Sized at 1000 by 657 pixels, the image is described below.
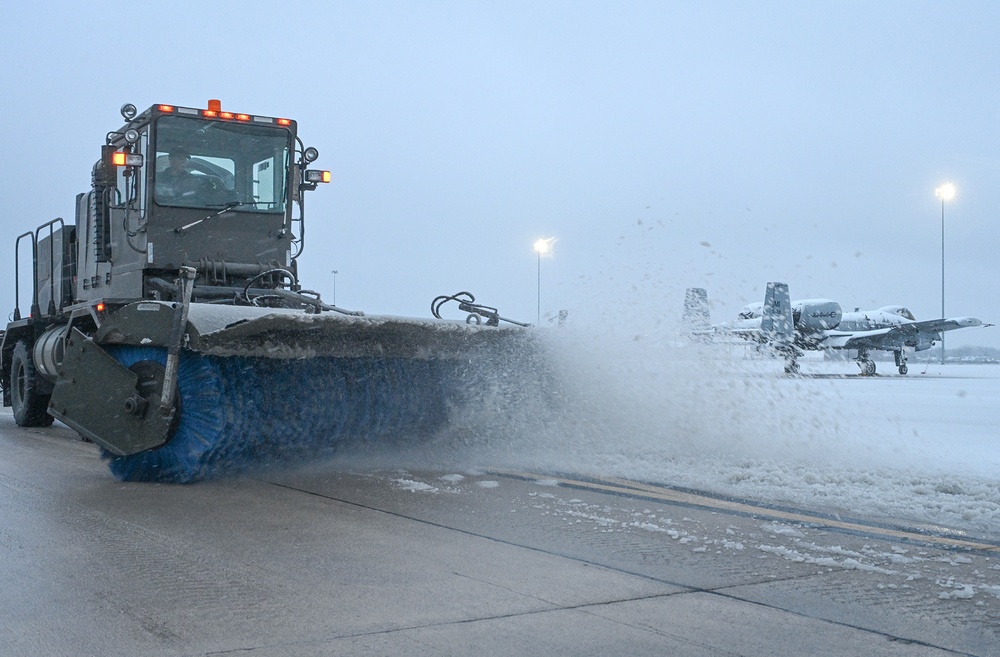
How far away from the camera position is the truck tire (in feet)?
40.8

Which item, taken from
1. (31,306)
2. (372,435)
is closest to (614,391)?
(372,435)

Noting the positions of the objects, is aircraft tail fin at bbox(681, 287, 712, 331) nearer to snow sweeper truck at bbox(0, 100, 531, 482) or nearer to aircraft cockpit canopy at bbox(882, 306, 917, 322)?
snow sweeper truck at bbox(0, 100, 531, 482)

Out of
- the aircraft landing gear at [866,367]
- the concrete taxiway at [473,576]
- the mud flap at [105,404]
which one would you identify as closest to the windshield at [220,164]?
the mud flap at [105,404]

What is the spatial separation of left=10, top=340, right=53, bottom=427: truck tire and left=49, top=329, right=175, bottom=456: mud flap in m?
5.12

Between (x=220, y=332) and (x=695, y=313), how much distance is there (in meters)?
5.68

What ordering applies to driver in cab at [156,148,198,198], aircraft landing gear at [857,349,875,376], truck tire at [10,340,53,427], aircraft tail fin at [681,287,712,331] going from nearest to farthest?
1. driver in cab at [156,148,198,198]
2. aircraft tail fin at [681,287,712,331]
3. truck tire at [10,340,53,427]
4. aircraft landing gear at [857,349,875,376]

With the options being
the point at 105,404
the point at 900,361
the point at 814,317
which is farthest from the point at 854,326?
the point at 105,404

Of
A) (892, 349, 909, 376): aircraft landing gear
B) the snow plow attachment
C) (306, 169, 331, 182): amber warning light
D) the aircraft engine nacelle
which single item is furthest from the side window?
the aircraft engine nacelle

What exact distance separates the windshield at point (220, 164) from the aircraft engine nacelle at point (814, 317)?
3646cm

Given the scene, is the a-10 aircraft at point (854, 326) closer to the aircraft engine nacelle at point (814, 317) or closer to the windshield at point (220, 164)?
the aircraft engine nacelle at point (814, 317)

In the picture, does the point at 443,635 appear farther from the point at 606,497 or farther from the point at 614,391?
the point at 614,391

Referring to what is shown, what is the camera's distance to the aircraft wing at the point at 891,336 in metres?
41.2

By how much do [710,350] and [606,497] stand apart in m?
3.68

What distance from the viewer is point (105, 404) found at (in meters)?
7.42
